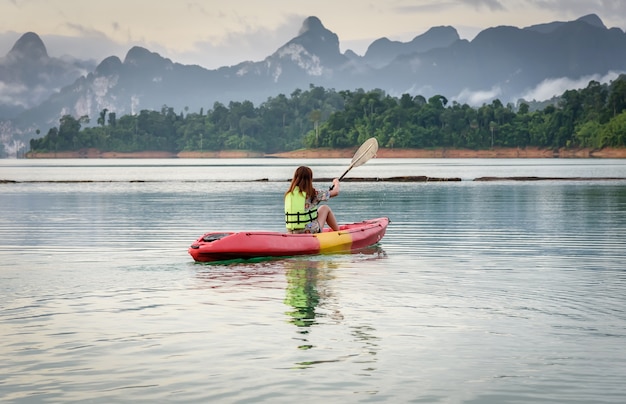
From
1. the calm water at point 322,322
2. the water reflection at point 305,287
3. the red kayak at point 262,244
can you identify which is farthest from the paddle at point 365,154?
the water reflection at point 305,287

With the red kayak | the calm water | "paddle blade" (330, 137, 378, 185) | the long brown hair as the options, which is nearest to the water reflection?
the calm water

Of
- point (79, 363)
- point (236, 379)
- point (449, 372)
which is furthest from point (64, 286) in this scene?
point (449, 372)

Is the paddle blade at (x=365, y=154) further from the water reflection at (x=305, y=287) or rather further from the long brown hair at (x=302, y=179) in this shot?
the water reflection at (x=305, y=287)

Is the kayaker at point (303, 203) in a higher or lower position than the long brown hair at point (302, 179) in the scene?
lower

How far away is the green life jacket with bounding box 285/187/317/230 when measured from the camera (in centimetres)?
2022

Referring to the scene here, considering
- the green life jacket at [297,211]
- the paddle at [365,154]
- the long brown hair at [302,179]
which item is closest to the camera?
the long brown hair at [302,179]

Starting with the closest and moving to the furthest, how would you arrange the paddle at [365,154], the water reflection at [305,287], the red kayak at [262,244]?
the water reflection at [305,287] → the red kayak at [262,244] → the paddle at [365,154]

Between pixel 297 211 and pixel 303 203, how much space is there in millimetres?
246

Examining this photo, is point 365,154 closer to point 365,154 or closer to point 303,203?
point 365,154

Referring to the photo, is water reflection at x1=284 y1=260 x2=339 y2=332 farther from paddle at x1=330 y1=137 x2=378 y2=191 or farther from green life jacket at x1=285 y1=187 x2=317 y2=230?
paddle at x1=330 y1=137 x2=378 y2=191

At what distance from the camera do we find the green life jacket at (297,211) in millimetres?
20219

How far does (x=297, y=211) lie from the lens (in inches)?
805

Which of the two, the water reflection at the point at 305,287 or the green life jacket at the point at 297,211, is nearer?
the water reflection at the point at 305,287

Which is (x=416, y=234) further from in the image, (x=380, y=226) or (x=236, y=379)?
(x=236, y=379)
